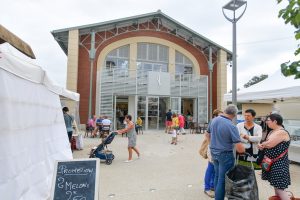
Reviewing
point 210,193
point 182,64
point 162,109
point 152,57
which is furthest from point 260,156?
point 182,64

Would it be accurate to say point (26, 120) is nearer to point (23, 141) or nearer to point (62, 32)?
point (23, 141)

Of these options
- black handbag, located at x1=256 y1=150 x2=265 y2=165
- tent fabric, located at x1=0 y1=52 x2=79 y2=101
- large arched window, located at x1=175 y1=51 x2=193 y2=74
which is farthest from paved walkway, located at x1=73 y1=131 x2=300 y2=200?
large arched window, located at x1=175 y1=51 x2=193 y2=74

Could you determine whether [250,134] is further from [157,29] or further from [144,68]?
[157,29]

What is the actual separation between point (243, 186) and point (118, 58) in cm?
1761

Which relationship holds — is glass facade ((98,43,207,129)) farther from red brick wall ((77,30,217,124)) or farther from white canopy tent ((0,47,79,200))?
white canopy tent ((0,47,79,200))

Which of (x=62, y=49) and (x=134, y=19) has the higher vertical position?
(x=134, y=19)

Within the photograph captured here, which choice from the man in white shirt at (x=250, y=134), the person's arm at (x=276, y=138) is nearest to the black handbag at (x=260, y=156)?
the man in white shirt at (x=250, y=134)

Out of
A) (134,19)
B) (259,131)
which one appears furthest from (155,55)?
(259,131)

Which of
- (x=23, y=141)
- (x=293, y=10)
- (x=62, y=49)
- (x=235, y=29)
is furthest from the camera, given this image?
(x=62, y=49)

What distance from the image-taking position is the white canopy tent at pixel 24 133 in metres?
3.39

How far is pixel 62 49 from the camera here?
72.3 feet

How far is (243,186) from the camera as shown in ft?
12.1

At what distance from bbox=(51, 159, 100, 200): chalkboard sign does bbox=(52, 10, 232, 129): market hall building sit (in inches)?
581

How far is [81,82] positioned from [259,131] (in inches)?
636
